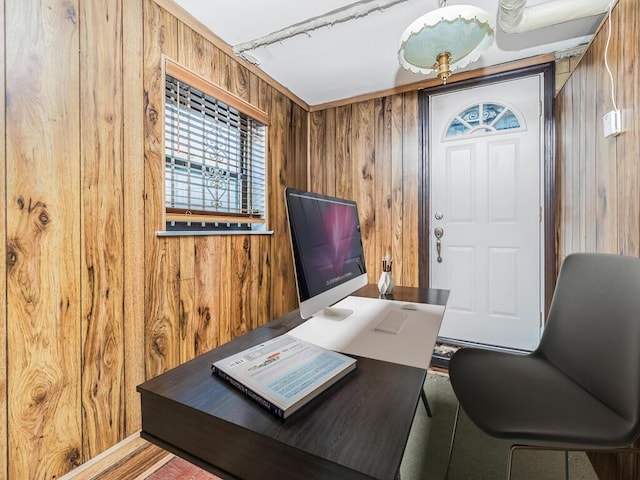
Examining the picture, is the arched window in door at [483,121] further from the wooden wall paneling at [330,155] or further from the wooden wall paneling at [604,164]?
the wooden wall paneling at [330,155]

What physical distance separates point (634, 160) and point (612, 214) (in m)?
0.30

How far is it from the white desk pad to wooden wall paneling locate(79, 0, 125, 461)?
3.40 feet

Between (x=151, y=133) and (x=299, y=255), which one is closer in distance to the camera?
(x=299, y=255)

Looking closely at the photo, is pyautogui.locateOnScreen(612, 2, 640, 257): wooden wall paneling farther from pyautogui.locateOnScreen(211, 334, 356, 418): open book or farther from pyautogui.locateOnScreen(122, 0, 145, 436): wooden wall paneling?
pyautogui.locateOnScreen(122, 0, 145, 436): wooden wall paneling

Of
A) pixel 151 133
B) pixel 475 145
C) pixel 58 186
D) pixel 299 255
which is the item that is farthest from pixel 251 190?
pixel 475 145

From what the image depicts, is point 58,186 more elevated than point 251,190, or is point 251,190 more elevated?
point 251,190

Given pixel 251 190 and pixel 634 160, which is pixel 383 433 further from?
pixel 251 190

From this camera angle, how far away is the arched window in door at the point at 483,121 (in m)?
2.56

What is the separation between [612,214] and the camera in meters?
1.42

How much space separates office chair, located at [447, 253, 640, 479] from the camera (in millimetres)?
A: 902

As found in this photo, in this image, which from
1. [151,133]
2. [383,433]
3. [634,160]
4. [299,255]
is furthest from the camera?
[151,133]

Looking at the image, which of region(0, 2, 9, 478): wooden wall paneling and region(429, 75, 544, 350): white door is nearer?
region(0, 2, 9, 478): wooden wall paneling

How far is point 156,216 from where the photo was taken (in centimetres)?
176

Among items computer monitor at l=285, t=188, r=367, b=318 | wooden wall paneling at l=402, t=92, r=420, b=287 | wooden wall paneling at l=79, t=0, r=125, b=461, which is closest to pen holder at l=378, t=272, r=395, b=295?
computer monitor at l=285, t=188, r=367, b=318
